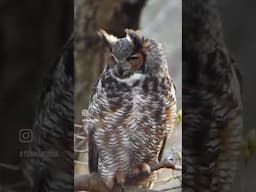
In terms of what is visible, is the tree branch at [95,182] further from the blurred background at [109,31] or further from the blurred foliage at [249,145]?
the blurred foliage at [249,145]

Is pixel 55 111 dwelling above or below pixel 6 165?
above

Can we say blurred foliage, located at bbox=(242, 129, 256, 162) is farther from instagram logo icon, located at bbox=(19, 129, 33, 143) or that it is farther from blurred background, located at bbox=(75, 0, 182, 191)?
instagram logo icon, located at bbox=(19, 129, 33, 143)

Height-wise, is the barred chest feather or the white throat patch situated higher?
the white throat patch

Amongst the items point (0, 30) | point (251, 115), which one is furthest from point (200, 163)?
→ point (0, 30)

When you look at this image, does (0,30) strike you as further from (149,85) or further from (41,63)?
(149,85)

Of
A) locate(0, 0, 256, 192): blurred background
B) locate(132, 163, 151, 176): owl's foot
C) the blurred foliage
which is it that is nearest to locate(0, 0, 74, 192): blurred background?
locate(0, 0, 256, 192): blurred background

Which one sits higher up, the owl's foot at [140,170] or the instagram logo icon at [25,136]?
the instagram logo icon at [25,136]

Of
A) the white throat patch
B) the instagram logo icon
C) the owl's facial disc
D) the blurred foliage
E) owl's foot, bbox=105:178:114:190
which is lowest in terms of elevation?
owl's foot, bbox=105:178:114:190

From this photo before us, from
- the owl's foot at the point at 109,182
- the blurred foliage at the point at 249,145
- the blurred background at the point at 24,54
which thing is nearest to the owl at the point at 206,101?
the blurred foliage at the point at 249,145
